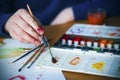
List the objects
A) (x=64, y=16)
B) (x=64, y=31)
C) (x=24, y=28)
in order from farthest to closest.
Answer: (x=64, y=16), (x=64, y=31), (x=24, y=28)

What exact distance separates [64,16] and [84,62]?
16.8 inches

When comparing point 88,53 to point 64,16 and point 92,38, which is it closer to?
point 92,38

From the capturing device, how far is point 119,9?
1103mm

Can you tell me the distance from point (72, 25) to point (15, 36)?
0.26 meters

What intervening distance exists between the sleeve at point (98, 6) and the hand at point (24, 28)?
335mm

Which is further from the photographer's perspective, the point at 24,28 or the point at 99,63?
the point at 24,28

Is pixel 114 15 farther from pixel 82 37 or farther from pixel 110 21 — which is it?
pixel 82 37

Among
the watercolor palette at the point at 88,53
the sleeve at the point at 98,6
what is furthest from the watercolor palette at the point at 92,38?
the sleeve at the point at 98,6

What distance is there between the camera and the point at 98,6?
1.09m

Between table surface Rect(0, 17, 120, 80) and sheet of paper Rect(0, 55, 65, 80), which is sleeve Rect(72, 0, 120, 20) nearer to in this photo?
table surface Rect(0, 17, 120, 80)

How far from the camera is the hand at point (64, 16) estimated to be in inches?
41.6

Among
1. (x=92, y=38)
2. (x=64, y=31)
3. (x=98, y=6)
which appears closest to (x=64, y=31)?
(x=64, y=31)

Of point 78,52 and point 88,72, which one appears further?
point 78,52

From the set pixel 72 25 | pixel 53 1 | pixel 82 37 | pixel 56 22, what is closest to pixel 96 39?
pixel 82 37
